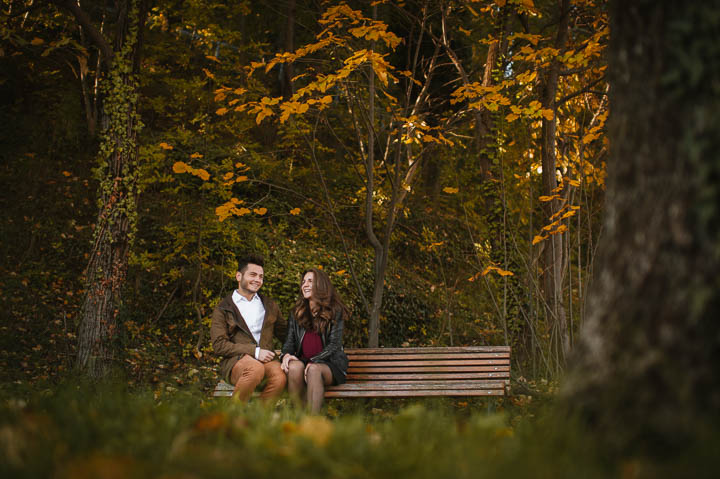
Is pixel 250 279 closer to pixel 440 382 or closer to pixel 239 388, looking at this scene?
pixel 239 388

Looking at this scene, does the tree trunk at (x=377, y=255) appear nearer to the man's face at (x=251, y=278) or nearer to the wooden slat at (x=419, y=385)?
the wooden slat at (x=419, y=385)

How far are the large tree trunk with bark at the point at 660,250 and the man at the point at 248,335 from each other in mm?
2947

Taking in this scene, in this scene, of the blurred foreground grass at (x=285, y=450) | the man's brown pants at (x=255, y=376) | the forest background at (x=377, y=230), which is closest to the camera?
the blurred foreground grass at (x=285, y=450)

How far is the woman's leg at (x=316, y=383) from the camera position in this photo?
14.2ft

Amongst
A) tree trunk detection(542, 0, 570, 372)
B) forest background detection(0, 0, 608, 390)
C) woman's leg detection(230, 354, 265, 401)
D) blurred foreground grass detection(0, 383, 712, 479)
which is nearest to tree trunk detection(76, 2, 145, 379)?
forest background detection(0, 0, 608, 390)

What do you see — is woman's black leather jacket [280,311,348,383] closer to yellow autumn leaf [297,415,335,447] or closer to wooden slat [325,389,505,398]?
wooden slat [325,389,505,398]

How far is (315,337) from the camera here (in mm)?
4789

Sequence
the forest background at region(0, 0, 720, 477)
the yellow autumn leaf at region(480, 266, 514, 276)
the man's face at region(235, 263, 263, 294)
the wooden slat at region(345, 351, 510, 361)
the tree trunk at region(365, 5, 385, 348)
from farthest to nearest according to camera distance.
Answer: the tree trunk at region(365, 5, 385, 348), the yellow autumn leaf at region(480, 266, 514, 276), the wooden slat at region(345, 351, 510, 361), the man's face at region(235, 263, 263, 294), the forest background at region(0, 0, 720, 477)

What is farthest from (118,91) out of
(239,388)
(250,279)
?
(239,388)

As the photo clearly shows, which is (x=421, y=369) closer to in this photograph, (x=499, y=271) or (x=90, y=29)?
(x=499, y=271)

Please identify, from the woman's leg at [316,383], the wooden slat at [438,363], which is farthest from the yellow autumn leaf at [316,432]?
the wooden slat at [438,363]

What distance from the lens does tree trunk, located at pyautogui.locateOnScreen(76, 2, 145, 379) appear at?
20.5 feet

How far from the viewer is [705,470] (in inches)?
57.9

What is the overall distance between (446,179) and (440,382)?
6.47 m
